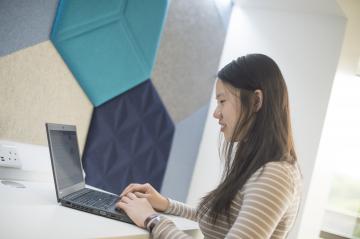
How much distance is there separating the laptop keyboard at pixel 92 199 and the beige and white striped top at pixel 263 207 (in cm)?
23

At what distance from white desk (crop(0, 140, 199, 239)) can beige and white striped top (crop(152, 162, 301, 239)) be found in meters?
0.12

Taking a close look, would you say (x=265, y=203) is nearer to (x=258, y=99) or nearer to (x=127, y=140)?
(x=258, y=99)

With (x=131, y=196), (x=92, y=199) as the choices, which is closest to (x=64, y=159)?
(x=92, y=199)

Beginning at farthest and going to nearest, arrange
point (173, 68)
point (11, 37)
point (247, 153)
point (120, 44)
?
point (173, 68)
point (120, 44)
point (11, 37)
point (247, 153)

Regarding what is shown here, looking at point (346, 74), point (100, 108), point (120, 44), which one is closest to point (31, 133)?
point (100, 108)

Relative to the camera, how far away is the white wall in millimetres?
2615

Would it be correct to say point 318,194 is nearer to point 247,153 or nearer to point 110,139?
point 110,139

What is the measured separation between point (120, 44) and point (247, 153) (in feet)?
3.50

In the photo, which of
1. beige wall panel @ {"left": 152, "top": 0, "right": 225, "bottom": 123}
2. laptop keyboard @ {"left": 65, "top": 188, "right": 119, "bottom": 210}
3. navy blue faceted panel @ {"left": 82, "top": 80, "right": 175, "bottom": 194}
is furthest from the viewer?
beige wall panel @ {"left": 152, "top": 0, "right": 225, "bottom": 123}

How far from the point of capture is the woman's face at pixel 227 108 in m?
1.22

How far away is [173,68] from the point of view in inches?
93.9

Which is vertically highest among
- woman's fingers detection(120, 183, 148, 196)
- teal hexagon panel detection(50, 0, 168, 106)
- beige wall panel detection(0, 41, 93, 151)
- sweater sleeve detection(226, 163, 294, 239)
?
teal hexagon panel detection(50, 0, 168, 106)

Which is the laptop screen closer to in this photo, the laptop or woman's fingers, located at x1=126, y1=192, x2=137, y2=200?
the laptop

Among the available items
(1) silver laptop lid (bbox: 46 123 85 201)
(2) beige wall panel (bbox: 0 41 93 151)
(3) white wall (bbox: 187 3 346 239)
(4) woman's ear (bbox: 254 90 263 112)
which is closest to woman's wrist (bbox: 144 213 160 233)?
(1) silver laptop lid (bbox: 46 123 85 201)
